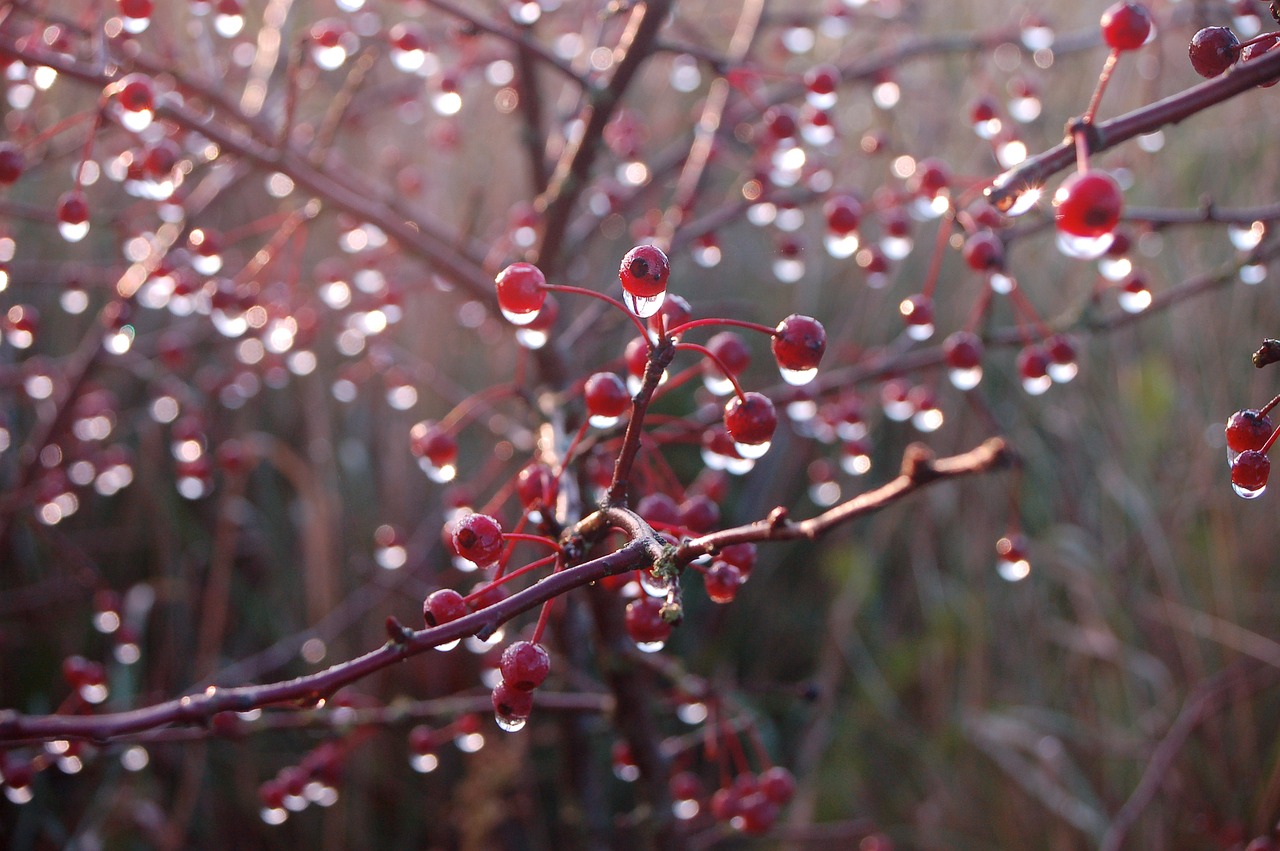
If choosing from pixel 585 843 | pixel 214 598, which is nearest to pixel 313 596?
pixel 214 598

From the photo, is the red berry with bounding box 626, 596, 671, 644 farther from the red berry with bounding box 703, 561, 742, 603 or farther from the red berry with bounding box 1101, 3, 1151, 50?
the red berry with bounding box 1101, 3, 1151, 50

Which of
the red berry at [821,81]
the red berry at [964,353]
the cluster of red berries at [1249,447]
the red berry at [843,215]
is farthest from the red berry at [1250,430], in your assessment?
the red berry at [821,81]

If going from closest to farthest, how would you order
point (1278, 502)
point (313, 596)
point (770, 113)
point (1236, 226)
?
point (1236, 226)
point (770, 113)
point (1278, 502)
point (313, 596)

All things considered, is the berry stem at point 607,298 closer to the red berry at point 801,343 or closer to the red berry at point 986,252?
the red berry at point 801,343

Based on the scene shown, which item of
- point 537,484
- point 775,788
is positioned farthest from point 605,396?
point 775,788

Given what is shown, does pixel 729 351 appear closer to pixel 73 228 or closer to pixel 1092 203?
pixel 1092 203

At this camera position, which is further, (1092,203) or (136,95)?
(136,95)

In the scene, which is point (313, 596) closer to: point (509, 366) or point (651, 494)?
point (509, 366)
